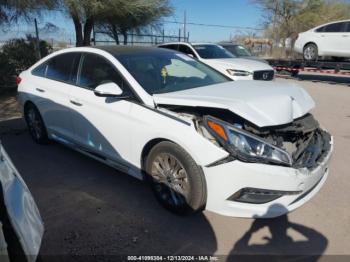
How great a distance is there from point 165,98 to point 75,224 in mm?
1518

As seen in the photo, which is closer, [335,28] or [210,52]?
[210,52]

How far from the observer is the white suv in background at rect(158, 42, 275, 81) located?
8812 mm

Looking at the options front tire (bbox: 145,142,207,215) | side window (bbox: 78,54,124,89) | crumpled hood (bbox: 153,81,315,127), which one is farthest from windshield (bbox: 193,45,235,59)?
front tire (bbox: 145,142,207,215)

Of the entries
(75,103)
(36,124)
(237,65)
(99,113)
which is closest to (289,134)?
(99,113)

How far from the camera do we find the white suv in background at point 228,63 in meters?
8.81

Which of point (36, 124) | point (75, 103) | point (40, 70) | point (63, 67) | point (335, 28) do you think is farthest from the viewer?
point (335, 28)

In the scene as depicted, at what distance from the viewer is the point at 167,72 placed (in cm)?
400

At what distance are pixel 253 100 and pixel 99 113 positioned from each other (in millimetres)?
1737

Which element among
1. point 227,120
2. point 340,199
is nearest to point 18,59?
point 227,120

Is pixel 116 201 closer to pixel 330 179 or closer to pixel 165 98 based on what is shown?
pixel 165 98

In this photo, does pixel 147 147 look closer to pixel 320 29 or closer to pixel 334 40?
pixel 334 40

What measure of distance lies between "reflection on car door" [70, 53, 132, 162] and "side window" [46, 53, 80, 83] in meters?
0.19

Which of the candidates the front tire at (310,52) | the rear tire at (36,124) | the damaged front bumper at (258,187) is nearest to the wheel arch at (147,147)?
the damaged front bumper at (258,187)

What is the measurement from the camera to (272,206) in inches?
109
